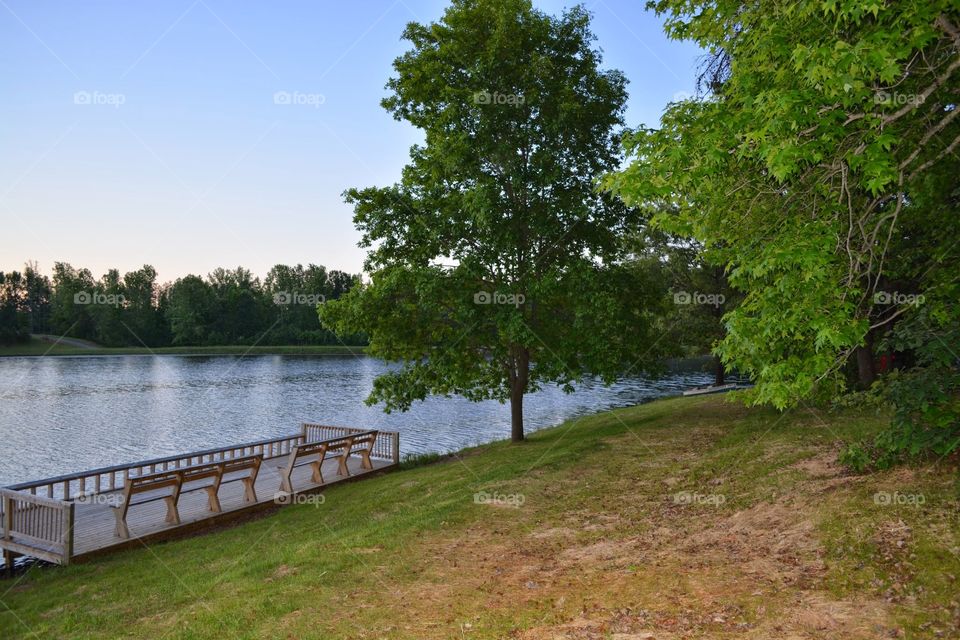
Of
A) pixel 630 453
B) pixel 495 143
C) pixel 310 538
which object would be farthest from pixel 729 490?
pixel 495 143

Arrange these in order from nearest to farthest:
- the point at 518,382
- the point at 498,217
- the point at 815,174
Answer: the point at 815,174, the point at 498,217, the point at 518,382

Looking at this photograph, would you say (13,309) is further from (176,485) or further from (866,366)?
(866,366)

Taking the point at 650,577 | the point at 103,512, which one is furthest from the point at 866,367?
the point at 103,512

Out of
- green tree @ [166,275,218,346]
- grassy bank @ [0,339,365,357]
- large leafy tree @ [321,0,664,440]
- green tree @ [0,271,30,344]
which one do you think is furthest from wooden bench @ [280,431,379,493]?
green tree @ [0,271,30,344]

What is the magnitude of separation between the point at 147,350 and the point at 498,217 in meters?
99.7

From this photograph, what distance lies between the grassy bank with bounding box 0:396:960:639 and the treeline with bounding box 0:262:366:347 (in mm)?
85873

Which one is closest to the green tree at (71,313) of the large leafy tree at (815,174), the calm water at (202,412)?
the calm water at (202,412)

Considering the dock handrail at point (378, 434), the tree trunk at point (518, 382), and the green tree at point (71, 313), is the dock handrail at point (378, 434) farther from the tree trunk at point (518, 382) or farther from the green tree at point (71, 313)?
the green tree at point (71, 313)

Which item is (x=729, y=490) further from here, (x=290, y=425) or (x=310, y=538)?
(x=290, y=425)

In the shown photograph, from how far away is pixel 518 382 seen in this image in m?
18.3

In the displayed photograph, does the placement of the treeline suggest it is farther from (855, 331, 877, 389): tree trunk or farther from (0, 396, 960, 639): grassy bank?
(0, 396, 960, 639): grassy bank

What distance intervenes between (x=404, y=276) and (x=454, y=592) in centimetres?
1045

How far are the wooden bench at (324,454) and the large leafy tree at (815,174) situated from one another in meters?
11.1

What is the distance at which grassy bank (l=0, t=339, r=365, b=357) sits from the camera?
94562mm
